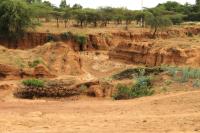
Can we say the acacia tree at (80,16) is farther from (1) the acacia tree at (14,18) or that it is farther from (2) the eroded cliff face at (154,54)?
(2) the eroded cliff face at (154,54)

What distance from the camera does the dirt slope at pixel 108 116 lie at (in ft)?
35.4

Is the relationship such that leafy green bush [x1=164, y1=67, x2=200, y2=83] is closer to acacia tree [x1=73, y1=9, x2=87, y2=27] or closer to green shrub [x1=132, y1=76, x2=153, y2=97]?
green shrub [x1=132, y1=76, x2=153, y2=97]

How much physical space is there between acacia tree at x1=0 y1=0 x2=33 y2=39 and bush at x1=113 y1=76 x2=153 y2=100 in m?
27.9

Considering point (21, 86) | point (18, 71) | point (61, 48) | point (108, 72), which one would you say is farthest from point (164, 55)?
point (21, 86)

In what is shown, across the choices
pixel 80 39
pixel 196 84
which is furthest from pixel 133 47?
pixel 196 84

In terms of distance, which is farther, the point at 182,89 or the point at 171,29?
the point at 171,29

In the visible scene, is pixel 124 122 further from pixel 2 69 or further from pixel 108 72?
pixel 108 72

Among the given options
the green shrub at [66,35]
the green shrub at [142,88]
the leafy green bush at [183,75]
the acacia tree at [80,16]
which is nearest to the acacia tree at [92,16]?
the acacia tree at [80,16]

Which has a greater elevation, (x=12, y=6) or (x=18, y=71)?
(x=12, y=6)

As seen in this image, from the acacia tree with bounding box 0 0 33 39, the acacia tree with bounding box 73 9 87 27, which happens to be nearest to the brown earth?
the acacia tree with bounding box 0 0 33 39

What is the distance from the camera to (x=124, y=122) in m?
11.7

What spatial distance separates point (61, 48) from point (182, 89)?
1182 cm

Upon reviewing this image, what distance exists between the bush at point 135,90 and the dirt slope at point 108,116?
2198mm

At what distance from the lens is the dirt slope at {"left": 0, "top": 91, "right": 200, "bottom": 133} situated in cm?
1078
